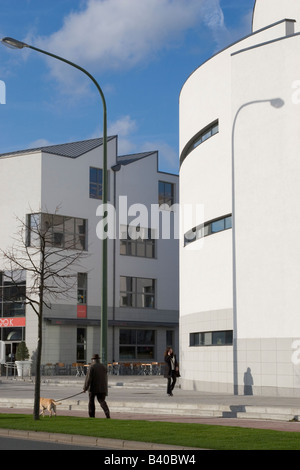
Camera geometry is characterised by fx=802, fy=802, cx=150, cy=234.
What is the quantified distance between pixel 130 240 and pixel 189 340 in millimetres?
26108

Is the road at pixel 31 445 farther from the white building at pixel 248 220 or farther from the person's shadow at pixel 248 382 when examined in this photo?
the person's shadow at pixel 248 382

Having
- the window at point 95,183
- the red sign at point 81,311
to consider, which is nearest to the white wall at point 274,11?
the window at point 95,183

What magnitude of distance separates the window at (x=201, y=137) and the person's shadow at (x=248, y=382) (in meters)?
8.92

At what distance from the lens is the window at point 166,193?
58.6 m

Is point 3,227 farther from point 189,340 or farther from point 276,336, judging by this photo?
point 276,336

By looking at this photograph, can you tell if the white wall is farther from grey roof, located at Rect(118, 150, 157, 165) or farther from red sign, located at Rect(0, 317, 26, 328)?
red sign, located at Rect(0, 317, 26, 328)

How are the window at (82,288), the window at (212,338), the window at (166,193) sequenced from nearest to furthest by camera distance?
the window at (212,338)
the window at (82,288)
the window at (166,193)

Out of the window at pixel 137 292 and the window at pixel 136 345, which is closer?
the window at pixel 136 345

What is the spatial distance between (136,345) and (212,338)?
28.2 m

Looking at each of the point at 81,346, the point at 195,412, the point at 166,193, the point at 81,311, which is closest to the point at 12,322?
the point at 81,311

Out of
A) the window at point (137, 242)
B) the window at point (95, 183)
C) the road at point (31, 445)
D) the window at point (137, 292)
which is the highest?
the window at point (95, 183)

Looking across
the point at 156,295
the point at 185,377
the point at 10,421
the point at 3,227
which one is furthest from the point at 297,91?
the point at 156,295

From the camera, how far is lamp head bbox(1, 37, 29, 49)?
821 inches

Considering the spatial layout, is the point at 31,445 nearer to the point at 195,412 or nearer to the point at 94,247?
the point at 195,412
